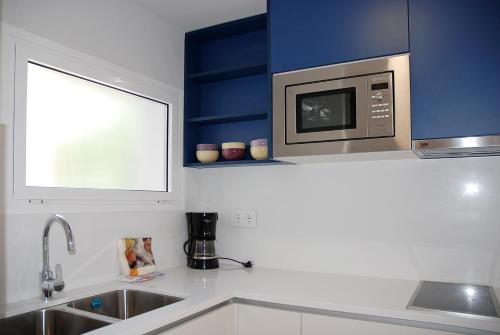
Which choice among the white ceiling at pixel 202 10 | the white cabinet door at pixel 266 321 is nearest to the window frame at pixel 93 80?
the white ceiling at pixel 202 10

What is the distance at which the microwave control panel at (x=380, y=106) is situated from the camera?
1686 mm

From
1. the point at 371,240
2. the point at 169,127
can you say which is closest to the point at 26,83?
the point at 169,127

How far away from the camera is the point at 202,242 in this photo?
7.57 feet

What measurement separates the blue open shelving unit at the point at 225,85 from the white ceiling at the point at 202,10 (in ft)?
0.17

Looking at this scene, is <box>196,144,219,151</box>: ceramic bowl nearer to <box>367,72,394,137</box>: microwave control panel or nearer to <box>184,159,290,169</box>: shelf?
<box>184,159,290,169</box>: shelf

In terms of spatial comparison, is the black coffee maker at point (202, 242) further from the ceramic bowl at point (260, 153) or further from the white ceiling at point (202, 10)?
the white ceiling at point (202, 10)

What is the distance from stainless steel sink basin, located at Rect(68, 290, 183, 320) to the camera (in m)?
1.75

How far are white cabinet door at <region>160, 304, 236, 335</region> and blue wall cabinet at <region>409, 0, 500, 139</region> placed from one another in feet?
3.50

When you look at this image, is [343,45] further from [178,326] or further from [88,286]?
[88,286]

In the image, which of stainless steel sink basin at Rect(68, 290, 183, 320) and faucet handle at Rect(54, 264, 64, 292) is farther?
stainless steel sink basin at Rect(68, 290, 183, 320)

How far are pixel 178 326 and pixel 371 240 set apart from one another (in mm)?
1072

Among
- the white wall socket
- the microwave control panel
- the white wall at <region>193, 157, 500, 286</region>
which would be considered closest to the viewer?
the microwave control panel

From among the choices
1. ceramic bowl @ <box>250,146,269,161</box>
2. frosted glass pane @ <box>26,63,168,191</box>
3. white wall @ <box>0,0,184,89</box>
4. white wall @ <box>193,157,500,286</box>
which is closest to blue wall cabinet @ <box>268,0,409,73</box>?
ceramic bowl @ <box>250,146,269,161</box>

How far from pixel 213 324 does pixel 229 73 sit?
139cm
